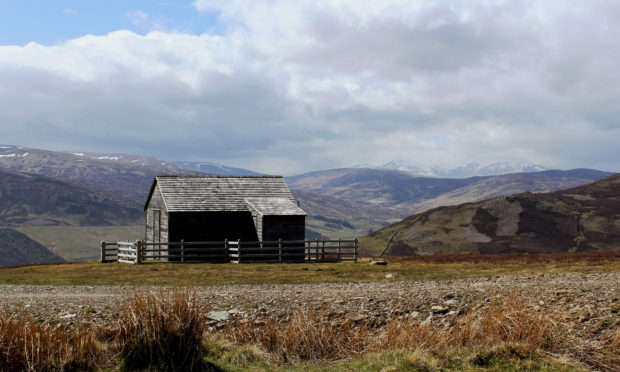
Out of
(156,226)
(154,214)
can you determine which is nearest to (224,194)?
(156,226)

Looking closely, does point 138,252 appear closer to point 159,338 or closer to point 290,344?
point 290,344

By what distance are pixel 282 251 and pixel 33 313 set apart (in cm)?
2667

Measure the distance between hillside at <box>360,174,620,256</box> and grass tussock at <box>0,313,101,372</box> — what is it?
157ft

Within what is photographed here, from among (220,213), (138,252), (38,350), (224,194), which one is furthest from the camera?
(224,194)

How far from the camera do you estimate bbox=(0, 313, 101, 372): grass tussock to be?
27.7 ft

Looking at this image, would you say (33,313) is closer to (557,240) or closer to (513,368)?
(513,368)

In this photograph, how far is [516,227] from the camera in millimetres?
57500

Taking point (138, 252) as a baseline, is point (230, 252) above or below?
below

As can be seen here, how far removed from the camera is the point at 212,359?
9.88 meters

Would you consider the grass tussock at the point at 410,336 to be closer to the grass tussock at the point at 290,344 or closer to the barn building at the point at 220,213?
the grass tussock at the point at 290,344

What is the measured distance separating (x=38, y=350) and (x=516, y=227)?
184 feet

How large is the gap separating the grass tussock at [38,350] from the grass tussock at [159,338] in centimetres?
68

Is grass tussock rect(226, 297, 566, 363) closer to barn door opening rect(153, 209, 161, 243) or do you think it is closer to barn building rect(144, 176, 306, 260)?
barn building rect(144, 176, 306, 260)

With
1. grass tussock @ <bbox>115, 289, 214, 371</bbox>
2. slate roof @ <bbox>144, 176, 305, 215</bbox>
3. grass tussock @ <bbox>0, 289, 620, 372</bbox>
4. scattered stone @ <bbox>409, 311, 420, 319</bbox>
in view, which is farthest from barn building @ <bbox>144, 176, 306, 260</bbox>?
grass tussock @ <bbox>115, 289, 214, 371</bbox>
